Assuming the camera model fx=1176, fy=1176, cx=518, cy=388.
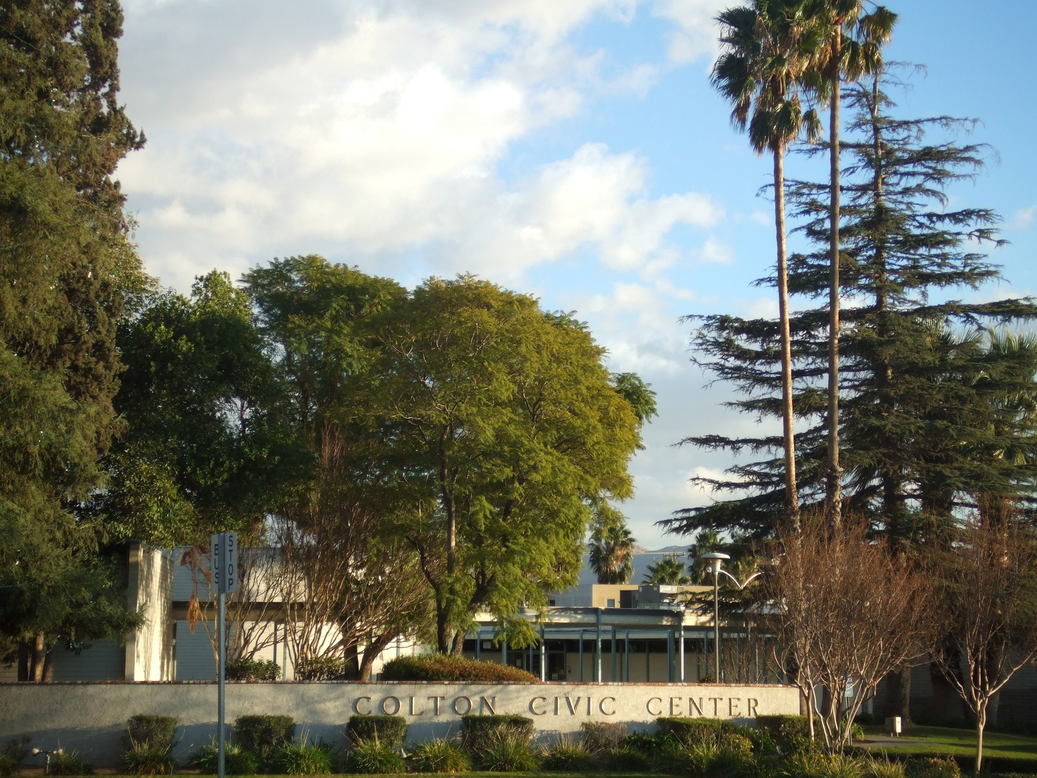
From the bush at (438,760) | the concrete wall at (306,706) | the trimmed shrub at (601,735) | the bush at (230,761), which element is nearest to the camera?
the bush at (230,761)

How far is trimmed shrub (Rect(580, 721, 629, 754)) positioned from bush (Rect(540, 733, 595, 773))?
39 cm

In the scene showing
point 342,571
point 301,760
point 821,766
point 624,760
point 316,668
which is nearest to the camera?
point 821,766

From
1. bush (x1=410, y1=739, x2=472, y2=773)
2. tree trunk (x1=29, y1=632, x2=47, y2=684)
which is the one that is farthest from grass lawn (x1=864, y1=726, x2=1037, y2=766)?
tree trunk (x1=29, y1=632, x2=47, y2=684)

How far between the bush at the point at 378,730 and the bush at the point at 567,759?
2938 mm

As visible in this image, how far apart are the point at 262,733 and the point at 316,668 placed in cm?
628

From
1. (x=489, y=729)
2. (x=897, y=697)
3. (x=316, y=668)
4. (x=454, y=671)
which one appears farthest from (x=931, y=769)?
(x=897, y=697)

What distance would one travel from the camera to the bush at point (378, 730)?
23469 millimetres

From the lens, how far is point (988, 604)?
2708 centimetres

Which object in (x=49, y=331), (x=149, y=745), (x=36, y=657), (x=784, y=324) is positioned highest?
(x=784, y=324)

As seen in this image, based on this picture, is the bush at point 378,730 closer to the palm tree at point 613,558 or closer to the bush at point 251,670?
the bush at point 251,670

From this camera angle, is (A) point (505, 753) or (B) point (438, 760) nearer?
(B) point (438, 760)

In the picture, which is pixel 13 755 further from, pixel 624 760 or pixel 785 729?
pixel 785 729

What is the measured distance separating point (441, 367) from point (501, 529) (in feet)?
15.2

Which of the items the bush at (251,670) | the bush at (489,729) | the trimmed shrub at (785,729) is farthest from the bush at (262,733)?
the trimmed shrub at (785,729)
